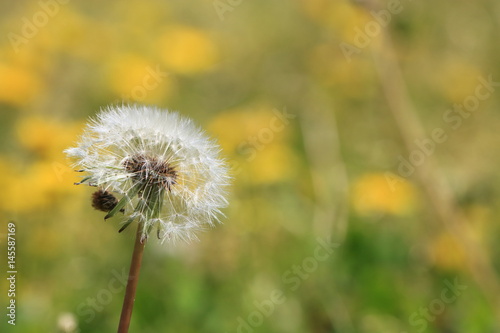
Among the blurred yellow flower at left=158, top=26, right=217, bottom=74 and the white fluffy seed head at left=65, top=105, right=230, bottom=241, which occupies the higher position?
the blurred yellow flower at left=158, top=26, right=217, bottom=74

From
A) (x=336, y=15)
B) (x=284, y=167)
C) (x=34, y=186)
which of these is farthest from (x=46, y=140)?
(x=336, y=15)

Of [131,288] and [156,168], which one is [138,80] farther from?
[131,288]

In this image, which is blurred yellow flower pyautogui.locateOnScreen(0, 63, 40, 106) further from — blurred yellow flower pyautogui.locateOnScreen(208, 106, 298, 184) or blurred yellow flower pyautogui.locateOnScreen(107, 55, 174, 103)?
blurred yellow flower pyautogui.locateOnScreen(208, 106, 298, 184)

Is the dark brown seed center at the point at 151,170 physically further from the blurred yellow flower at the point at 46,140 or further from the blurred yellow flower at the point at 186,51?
the blurred yellow flower at the point at 186,51

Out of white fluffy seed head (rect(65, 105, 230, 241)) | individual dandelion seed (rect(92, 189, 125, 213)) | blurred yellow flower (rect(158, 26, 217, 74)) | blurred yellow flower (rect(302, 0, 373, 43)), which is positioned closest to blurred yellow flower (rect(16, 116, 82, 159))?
white fluffy seed head (rect(65, 105, 230, 241))

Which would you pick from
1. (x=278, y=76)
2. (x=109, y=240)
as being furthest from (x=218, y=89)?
(x=109, y=240)

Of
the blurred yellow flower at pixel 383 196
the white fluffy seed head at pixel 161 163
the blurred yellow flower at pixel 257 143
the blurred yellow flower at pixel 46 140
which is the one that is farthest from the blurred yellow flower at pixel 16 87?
the white fluffy seed head at pixel 161 163
